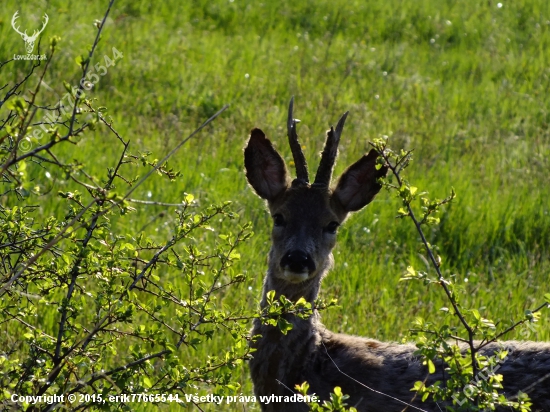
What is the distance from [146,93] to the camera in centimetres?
1045

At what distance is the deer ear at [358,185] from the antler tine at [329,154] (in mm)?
125

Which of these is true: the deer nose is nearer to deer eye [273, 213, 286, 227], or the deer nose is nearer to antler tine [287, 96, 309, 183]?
deer eye [273, 213, 286, 227]

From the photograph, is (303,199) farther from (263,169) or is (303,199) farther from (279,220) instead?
(263,169)

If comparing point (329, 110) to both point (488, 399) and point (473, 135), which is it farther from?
point (488, 399)

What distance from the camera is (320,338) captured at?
5293 mm

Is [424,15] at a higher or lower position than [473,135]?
higher

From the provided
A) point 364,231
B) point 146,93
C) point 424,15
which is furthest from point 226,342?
point 424,15

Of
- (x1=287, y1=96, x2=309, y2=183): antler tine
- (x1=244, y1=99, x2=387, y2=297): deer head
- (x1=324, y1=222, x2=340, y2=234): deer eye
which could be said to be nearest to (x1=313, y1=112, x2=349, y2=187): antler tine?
(x1=244, y1=99, x2=387, y2=297): deer head

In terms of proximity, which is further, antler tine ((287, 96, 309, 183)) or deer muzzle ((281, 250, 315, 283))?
antler tine ((287, 96, 309, 183))

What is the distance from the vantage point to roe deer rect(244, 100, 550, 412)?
4.87 meters

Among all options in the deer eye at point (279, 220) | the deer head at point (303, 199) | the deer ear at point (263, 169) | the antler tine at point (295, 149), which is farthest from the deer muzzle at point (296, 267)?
the deer ear at point (263, 169)

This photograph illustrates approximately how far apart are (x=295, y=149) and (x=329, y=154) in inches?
8.3

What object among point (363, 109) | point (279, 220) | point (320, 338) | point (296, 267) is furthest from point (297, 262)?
point (363, 109)

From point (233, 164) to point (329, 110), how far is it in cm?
244
